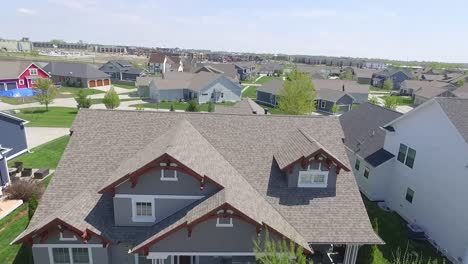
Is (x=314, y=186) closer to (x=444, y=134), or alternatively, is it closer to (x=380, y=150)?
(x=444, y=134)

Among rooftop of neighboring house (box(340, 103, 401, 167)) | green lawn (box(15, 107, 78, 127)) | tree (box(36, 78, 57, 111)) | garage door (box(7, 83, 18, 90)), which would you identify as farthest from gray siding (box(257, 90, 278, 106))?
garage door (box(7, 83, 18, 90))

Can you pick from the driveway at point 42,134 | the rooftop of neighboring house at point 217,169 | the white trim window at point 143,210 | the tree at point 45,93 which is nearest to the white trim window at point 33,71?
the tree at point 45,93

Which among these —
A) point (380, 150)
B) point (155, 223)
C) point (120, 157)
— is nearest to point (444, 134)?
point (380, 150)

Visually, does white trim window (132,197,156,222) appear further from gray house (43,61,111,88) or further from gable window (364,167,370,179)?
gray house (43,61,111,88)

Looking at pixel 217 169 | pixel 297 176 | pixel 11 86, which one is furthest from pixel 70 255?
pixel 11 86

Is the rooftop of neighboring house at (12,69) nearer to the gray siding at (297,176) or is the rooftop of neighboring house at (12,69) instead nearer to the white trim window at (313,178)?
the gray siding at (297,176)

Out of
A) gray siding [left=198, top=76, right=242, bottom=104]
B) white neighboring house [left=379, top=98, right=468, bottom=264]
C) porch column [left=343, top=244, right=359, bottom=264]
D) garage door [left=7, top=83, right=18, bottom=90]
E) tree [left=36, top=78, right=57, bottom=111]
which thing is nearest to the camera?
porch column [left=343, top=244, right=359, bottom=264]

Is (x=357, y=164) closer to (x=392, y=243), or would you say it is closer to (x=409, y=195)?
(x=409, y=195)

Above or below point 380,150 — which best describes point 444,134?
above
